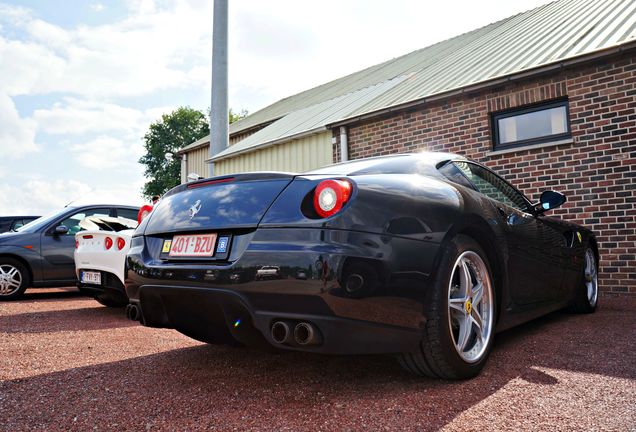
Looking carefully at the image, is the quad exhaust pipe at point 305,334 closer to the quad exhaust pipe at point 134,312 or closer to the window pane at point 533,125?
the quad exhaust pipe at point 134,312

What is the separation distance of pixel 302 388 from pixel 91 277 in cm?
377

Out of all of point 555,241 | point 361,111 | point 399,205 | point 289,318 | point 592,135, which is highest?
point 361,111

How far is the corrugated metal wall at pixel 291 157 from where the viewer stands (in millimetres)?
9840

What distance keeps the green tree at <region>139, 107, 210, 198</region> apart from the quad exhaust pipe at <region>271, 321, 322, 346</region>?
48.5 meters

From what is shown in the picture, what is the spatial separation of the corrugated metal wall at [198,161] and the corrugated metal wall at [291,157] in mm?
8706

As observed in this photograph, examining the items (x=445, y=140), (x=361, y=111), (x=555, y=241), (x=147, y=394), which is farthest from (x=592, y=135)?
(x=147, y=394)

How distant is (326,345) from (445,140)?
20.0 feet

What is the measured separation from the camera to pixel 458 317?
8.85ft

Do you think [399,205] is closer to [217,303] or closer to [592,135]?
[217,303]

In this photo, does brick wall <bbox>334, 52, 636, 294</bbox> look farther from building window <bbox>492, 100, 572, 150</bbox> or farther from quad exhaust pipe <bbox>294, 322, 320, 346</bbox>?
quad exhaust pipe <bbox>294, 322, 320, 346</bbox>

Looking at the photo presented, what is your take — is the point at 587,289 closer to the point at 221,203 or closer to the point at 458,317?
the point at 458,317

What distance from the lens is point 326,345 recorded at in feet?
6.82

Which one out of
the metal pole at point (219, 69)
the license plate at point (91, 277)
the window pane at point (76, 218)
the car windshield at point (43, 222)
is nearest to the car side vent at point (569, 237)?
the license plate at point (91, 277)

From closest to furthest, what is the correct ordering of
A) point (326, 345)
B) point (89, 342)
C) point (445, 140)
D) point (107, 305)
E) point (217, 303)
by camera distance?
point (326, 345) < point (217, 303) < point (89, 342) < point (107, 305) < point (445, 140)
